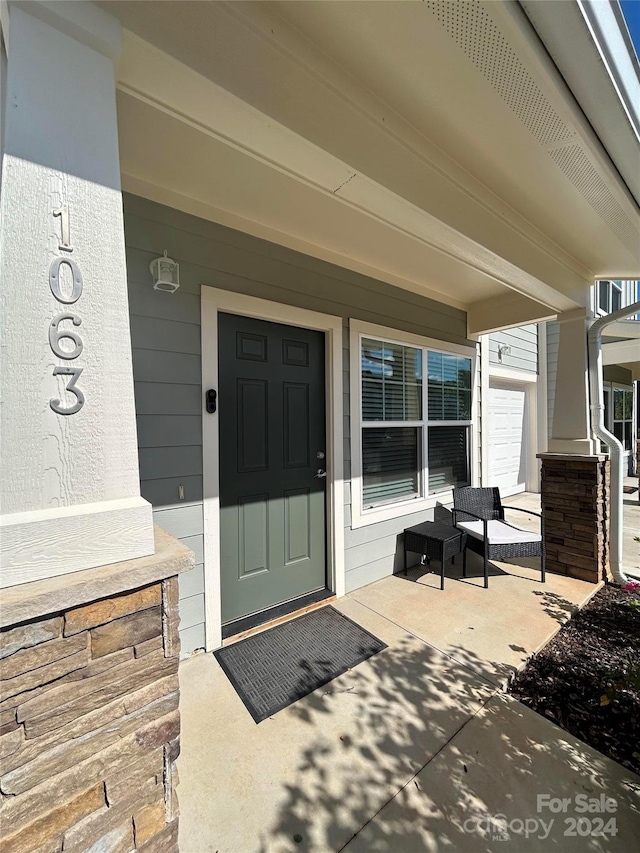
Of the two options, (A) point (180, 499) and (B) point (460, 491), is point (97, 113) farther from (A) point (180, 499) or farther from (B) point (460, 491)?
(B) point (460, 491)

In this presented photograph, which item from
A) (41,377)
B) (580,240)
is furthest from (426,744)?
(580,240)

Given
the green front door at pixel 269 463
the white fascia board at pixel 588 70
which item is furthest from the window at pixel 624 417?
the green front door at pixel 269 463

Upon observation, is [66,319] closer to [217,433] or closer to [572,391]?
[217,433]

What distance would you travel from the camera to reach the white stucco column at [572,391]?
3326 mm

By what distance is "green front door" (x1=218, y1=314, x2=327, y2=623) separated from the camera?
2.36 metres

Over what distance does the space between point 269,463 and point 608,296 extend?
8097 millimetres

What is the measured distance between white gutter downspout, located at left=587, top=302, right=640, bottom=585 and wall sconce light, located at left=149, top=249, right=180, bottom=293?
3532 millimetres

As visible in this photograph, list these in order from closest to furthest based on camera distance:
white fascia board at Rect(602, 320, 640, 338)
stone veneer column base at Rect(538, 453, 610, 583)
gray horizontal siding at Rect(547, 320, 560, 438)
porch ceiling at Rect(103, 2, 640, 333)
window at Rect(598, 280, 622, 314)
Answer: porch ceiling at Rect(103, 2, 640, 333)
stone veneer column base at Rect(538, 453, 610, 583)
white fascia board at Rect(602, 320, 640, 338)
gray horizontal siding at Rect(547, 320, 560, 438)
window at Rect(598, 280, 622, 314)

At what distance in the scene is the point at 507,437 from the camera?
5.93 metres

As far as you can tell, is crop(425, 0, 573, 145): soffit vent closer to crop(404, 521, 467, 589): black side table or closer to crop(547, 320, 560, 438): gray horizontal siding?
crop(404, 521, 467, 589): black side table

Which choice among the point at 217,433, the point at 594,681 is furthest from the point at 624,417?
the point at 217,433

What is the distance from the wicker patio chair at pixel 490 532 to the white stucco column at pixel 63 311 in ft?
9.28

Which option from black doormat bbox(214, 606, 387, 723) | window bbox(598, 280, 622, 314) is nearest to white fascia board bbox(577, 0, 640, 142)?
black doormat bbox(214, 606, 387, 723)

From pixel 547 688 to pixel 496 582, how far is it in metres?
1.24
